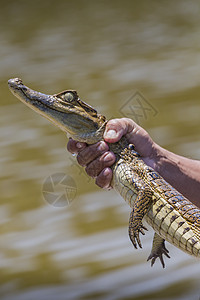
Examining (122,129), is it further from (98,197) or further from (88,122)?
(98,197)

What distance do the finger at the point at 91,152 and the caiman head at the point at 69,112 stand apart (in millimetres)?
23

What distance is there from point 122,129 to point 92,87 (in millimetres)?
3834

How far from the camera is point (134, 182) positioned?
75.5 inches

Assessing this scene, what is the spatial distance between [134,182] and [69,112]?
33 cm

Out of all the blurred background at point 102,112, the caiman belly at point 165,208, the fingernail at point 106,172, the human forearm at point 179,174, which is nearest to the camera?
the caiman belly at point 165,208

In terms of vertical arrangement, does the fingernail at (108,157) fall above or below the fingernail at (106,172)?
above

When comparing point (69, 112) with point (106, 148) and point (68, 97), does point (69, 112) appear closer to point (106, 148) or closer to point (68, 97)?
point (68, 97)

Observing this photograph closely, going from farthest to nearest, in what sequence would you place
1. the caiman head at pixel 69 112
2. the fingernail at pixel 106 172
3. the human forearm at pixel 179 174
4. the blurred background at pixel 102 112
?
1. the blurred background at pixel 102 112
2. the human forearm at pixel 179 174
3. the fingernail at pixel 106 172
4. the caiman head at pixel 69 112

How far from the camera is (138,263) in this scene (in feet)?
10.4

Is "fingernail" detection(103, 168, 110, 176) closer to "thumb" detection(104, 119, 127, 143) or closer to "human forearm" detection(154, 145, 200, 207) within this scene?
"thumb" detection(104, 119, 127, 143)

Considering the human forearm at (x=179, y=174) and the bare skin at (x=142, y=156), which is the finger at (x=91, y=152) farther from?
the human forearm at (x=179, y=174)

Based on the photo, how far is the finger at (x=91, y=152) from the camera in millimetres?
2027

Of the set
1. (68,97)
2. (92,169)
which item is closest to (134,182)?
(92,169)

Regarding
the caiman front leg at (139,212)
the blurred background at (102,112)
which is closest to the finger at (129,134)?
the caiman front leg at (139,212)
